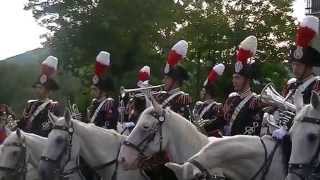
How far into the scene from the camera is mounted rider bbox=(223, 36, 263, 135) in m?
9.11

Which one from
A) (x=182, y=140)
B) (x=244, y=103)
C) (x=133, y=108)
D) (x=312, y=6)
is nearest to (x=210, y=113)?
(x=133, y=108)

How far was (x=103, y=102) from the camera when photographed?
454 inches

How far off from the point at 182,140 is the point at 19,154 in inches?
119

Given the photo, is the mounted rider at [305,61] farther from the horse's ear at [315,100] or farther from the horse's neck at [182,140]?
the horse's ear at [315,100]

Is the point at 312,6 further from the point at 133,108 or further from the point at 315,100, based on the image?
the point at 315,100

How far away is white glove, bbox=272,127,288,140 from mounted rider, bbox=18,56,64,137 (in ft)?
17.1

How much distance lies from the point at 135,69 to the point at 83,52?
244cm

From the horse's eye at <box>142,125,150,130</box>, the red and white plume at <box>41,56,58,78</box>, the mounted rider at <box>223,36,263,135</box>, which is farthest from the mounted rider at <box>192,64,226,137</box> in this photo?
the red and white plume at <box>41,56,58,78</box>

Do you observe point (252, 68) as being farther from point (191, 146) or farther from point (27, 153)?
point (27, 153)

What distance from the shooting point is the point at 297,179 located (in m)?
6.18

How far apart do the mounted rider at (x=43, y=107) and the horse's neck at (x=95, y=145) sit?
2484 millimetres

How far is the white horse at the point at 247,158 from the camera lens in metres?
6.90

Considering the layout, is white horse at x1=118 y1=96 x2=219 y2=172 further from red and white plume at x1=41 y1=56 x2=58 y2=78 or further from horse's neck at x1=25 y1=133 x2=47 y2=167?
red and white plume at x1=41 y1=56 x2=58 y2=78

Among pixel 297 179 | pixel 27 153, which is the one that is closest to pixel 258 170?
pixel 297 179
